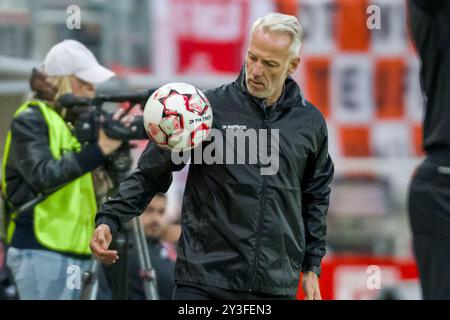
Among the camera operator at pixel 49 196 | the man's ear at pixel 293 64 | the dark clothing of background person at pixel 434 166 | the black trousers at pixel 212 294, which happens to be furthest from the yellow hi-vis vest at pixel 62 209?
the dark clothing of background person at pixel 434 166

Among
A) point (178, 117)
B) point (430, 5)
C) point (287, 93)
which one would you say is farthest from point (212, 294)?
point (430, 5)

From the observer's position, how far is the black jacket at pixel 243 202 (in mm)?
3648

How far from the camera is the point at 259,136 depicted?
372cm

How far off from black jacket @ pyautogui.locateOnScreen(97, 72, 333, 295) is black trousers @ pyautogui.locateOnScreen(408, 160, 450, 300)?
623 mm

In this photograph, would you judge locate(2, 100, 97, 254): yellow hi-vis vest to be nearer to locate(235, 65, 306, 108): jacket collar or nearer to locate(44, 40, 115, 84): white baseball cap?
locate(44, 40, 115, 84): white baseball cap

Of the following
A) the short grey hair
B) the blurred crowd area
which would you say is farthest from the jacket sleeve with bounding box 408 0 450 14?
the blurred crowd area

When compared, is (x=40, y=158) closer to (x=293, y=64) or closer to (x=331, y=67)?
(x=293, y=64)

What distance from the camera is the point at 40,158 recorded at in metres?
4.85

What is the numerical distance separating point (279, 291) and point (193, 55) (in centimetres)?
385

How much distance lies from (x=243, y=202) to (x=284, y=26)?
24.3 inches

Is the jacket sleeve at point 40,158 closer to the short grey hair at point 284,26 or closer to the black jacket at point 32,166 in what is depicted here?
the black jacket at point 32,166

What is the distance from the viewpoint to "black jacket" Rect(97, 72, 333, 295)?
3.65 metres
